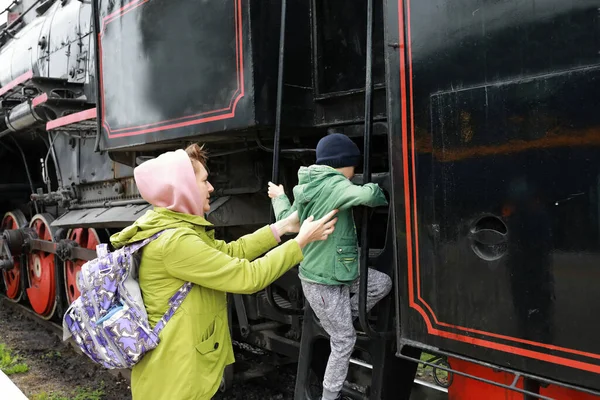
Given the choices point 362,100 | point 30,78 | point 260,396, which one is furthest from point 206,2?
point 30,78

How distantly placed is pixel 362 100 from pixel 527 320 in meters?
1.14

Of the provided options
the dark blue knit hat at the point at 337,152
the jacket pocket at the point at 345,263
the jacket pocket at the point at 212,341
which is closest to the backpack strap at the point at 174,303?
the jacket pocket at the point at 212,341

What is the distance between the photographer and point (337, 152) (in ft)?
6.50

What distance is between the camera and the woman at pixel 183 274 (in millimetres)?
1736

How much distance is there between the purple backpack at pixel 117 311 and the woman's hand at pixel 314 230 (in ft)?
1.25

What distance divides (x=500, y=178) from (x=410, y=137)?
31 centimetres

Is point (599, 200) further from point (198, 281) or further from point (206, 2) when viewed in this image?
point (206, 2)

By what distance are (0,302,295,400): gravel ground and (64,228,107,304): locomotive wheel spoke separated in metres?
0.48

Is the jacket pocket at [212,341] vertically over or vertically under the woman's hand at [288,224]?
under

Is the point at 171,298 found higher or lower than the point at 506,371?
higher

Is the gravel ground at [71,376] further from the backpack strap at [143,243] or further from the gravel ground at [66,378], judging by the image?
the backpack strap at [143,243]

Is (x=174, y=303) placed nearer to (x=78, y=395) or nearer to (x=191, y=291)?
(x=191, y=291)

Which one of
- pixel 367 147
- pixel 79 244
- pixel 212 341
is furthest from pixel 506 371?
pixel 79 244

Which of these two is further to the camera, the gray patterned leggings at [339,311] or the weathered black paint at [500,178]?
the gray patterned leggings at [339,311]
